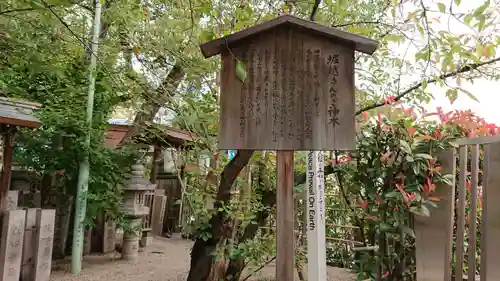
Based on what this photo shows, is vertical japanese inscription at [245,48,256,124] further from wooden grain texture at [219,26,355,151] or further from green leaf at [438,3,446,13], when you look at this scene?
green leaf at [438,3,446,13]

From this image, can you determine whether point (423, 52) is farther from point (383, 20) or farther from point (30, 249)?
point (30, 249)

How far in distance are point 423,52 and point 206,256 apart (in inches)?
125

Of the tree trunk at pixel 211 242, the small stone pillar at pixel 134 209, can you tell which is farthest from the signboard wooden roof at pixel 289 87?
the small stone pillar at pixel 134 209

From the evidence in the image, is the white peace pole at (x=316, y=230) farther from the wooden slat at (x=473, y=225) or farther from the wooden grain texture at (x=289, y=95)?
the wooden slat at (x=473, y=225)

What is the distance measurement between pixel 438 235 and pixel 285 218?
1.43 meters

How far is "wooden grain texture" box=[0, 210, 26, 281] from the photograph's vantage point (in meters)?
4.80

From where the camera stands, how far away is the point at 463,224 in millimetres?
3012

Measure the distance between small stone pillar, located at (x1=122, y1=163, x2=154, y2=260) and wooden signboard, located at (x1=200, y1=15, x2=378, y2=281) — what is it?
5.53 metres

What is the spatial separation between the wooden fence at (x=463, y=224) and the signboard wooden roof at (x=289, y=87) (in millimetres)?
1012

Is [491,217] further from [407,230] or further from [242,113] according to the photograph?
[242,113]

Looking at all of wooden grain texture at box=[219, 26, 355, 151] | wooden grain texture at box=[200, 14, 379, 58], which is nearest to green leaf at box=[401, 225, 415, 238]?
wooden grain texture at box=[219, 26, 355, 151]

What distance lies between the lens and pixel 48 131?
6637mm

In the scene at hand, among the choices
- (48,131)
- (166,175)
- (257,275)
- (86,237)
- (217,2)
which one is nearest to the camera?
(217,2)

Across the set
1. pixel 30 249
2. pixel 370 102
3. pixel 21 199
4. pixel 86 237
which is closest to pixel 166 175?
pixel 86 237
